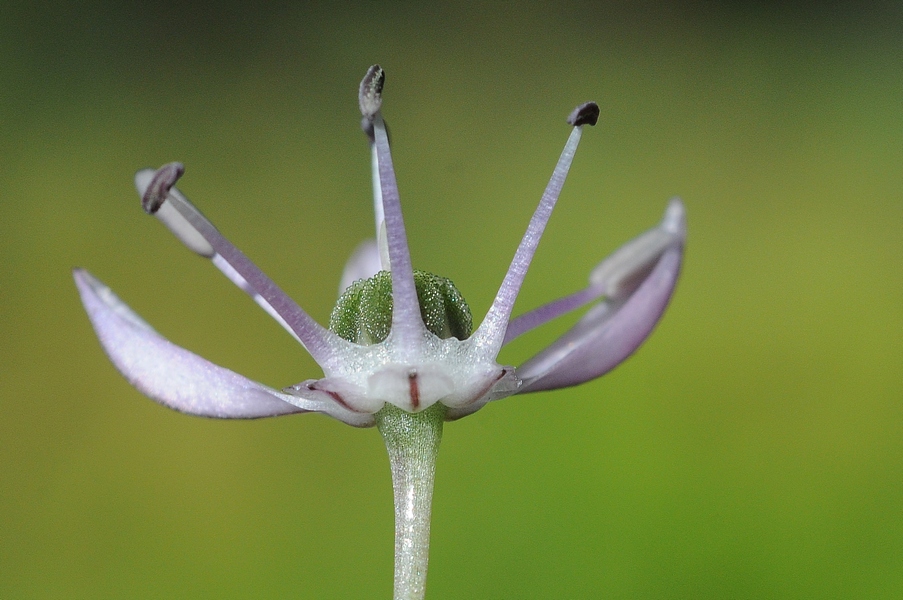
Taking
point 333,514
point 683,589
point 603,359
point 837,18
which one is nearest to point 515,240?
point 333,514

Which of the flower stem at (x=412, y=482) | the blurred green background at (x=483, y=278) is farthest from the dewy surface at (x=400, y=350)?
the blurred green background at (x=483, y=278)

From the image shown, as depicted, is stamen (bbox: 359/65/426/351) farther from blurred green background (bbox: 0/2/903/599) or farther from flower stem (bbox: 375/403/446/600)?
blurred green background (bbox: 0/2/903/599)

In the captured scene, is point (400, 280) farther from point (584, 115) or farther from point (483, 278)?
point (483, 278)

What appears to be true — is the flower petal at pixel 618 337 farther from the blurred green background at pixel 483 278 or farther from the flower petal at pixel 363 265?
the blurred green background at pixel 483 278

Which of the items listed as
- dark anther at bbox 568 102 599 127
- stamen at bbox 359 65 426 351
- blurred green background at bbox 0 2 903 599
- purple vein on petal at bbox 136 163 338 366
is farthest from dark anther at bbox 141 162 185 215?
blurred green background at bbox 0 2 903 599

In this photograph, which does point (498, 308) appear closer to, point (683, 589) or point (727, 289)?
point (683, 589)

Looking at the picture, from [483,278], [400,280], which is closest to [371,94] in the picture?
[400,280]
